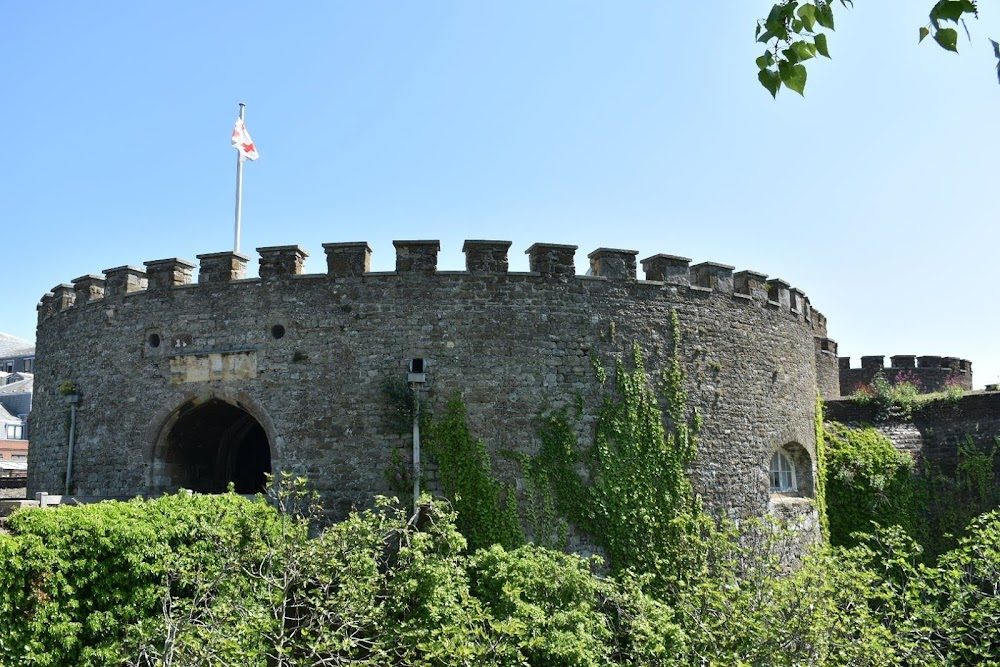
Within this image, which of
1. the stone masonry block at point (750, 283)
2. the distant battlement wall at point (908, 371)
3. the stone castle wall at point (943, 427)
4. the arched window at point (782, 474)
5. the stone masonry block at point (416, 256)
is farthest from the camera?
the distant battlement wall at point (908, 371)

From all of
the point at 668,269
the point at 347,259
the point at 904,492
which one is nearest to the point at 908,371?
Answer: the point at 904,492

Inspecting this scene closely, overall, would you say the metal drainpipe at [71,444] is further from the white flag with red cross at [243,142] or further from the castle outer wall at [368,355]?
the white flag with red cross at [243,142]

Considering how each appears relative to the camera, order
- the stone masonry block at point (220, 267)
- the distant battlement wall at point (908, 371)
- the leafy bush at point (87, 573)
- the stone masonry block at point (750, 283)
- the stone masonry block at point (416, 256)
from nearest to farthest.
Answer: the leafy bush at point (87, 573), the stone masonry block at point (416, 256), the stone masonry block at point (220, 267), the stone masonry block at point (750, 283), the distant battlement wall at point (908, 371)

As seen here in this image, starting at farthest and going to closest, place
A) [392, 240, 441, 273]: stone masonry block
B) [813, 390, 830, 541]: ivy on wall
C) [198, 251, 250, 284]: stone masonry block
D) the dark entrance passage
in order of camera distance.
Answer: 1. [813, 390, 830, 541]: ivy on wall
2. the dark entrance passage
3. [198, 251, 250, 284]: stone masonry block
4. [392, 240, 441, 273]: stone masonry block

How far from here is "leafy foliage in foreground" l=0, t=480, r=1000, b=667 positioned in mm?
8062

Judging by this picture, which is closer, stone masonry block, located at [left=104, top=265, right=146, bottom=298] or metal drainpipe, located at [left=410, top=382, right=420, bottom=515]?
metal drainpipe, located at [left=410, top=382, right=420, bottom=515]

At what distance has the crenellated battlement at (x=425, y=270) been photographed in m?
12.6

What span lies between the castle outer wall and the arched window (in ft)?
3.46

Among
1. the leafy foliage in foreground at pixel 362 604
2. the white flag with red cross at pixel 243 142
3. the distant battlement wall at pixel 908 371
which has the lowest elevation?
the leafy foliage in foreground at pixel 362 604

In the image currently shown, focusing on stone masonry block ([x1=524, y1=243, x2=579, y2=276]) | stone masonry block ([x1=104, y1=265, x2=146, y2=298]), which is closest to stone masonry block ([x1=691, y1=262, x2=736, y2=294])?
stone masonry block ([x1=524, y1=243, x2=579, y2=276])

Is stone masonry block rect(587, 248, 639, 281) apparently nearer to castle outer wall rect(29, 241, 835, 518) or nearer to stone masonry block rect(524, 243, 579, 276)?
castle outer wall rect(29, 241, 835, 518)

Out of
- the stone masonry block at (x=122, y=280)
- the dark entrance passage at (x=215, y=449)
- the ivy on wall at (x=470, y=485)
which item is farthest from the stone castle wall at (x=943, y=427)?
the stone masonry block at (x=122, y=280)

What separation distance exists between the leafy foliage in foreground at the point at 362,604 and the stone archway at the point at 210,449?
143 inches

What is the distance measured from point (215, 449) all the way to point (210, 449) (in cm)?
24
